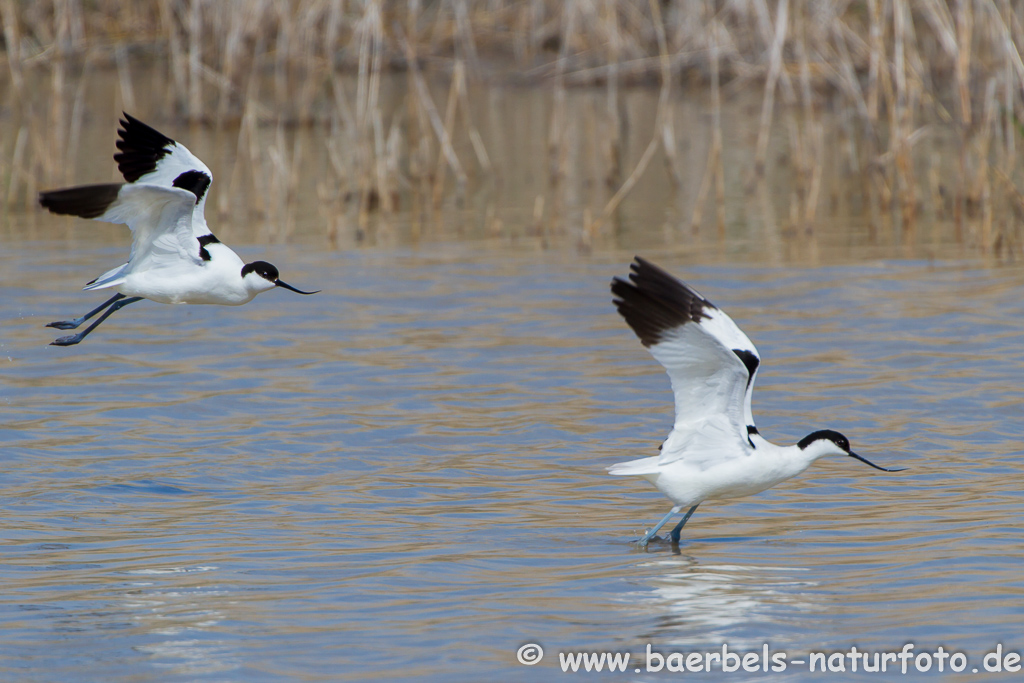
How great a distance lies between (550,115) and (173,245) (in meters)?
13.1

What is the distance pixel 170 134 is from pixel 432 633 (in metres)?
13.8

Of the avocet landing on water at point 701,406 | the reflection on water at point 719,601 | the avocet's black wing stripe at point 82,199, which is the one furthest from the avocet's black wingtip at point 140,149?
the reflection on water at point 719,601

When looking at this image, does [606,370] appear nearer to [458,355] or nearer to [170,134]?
[458,355]

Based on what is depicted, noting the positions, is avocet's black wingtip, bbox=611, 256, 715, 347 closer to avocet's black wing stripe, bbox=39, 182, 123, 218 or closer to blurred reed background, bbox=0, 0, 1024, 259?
avocet's black wing stripe, bbox=39, 182, 123, 218

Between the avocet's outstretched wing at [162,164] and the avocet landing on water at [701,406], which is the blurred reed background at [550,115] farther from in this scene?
the avocet landing on water at [701,406]

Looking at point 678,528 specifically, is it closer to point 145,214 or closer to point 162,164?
point 145,214

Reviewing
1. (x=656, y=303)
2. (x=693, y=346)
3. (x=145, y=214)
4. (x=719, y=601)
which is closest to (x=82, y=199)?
(x=145, y=214)

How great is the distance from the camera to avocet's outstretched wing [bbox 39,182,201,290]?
6652 mm

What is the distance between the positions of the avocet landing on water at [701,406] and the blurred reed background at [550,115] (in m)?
5.94

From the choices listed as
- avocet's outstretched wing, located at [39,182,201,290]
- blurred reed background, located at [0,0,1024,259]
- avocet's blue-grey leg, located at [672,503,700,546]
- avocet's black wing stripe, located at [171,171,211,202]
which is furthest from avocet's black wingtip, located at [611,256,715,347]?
blurred reed background, located at [0,0,1024,259]

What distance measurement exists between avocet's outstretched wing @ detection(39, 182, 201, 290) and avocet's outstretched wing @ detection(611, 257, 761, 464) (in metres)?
2.59

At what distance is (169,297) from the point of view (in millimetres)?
7559

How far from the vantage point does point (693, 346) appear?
558 cm

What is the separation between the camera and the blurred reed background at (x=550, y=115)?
42.7 ft
